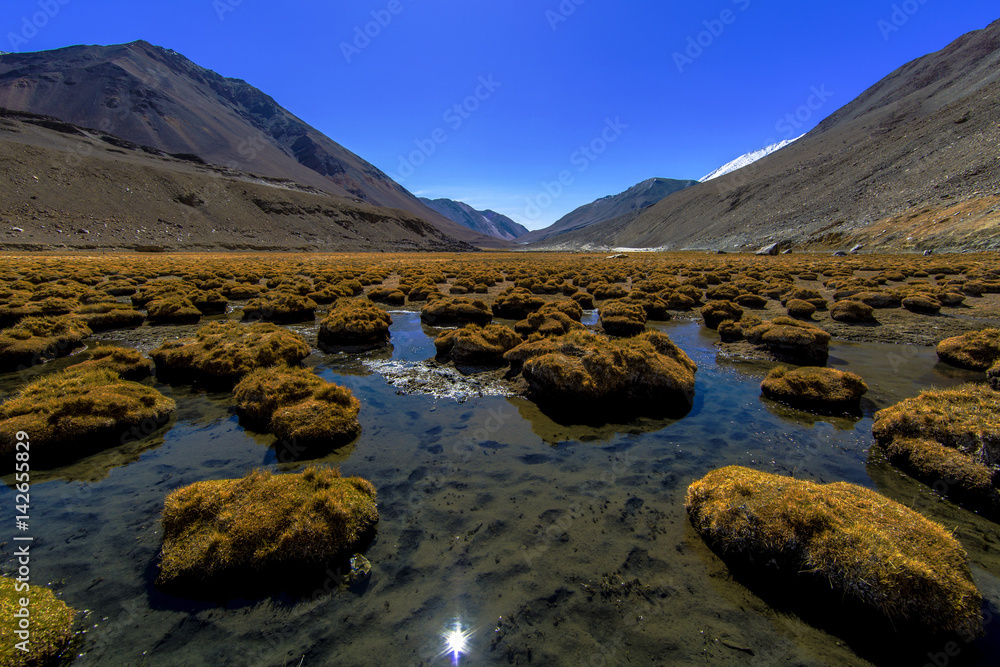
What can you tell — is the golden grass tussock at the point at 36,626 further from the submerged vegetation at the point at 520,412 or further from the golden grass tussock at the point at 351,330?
the golden grass tussock at the point at 351,330

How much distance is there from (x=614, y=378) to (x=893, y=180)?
105 metres

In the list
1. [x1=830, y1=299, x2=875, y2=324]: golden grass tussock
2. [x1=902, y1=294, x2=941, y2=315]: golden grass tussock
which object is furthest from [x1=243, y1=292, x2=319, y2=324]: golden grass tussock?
[x1=902, y1=294, x2=941, y2=315]: golden grass tussock

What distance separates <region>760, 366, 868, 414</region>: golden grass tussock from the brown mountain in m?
96.6

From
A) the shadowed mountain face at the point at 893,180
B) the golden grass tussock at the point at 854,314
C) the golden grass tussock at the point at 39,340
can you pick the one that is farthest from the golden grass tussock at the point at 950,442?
the shadowed mountain face at the point at 893,180

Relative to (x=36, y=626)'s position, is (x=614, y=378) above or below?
above

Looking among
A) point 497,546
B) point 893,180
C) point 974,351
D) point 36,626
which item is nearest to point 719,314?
point 974,351

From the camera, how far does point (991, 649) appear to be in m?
4.04

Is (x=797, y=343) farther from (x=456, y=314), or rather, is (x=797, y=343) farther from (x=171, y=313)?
(x=171, y=313)

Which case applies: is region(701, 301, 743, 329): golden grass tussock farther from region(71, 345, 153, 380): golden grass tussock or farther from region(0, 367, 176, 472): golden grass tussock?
region(71, 345, 153, 380): golden grass tussock

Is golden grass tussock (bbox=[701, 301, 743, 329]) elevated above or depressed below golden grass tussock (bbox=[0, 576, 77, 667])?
above

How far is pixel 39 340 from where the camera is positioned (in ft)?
45.6

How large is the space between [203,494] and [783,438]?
A: 11.3 meters

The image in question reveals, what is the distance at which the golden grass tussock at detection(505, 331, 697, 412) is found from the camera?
1038cm

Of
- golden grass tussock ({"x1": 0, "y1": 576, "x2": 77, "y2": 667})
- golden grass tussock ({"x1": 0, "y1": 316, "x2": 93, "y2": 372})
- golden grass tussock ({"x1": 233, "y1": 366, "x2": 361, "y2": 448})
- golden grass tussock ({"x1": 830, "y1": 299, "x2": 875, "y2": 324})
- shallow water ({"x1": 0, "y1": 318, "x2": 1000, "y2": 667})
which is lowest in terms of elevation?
shallow water ({"x1": 0, "y1": 318, "x2": 1000, "y2": 667})
